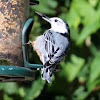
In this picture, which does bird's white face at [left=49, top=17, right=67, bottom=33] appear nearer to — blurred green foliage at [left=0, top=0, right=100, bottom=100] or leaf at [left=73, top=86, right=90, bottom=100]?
blurred green foliage at [left=0, top=0, right=100, bottom=100]

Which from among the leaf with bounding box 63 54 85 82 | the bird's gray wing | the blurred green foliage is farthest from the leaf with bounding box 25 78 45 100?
the bird's gray wing

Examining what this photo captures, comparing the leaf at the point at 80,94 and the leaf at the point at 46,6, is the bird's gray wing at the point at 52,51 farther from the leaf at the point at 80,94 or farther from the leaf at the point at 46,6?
the leaf at the point at 80,94

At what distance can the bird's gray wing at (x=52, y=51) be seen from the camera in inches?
166

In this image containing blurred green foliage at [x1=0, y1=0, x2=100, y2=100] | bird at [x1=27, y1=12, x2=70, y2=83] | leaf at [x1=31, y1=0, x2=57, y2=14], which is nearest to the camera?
bird at [x1=27, y1=12, x2=70, y2=83]

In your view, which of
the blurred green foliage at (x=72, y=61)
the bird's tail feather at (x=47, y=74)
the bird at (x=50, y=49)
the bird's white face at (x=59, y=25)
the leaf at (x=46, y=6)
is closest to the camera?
the bird's tail feather at (x=47, y=74)

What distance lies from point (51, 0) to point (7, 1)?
6.02 feet

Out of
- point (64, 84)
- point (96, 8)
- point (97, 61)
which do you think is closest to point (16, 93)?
point (64, 84)

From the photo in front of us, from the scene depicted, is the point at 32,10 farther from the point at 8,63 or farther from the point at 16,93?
the point at 8,63

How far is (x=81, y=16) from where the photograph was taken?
18.7ft

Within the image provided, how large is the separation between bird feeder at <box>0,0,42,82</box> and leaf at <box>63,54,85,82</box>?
6.00 ft

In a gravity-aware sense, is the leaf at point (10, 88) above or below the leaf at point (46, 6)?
below

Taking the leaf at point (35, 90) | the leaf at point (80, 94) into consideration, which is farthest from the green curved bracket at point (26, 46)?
the leaf at point (80, 94)

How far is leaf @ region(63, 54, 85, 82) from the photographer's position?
6.06 metres

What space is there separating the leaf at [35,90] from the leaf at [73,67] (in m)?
0.66
